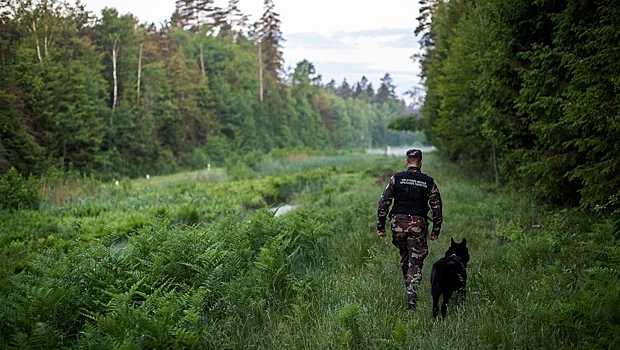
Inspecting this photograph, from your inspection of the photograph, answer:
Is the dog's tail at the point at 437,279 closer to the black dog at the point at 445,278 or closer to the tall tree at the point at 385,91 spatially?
the black dog at the point at 445,278

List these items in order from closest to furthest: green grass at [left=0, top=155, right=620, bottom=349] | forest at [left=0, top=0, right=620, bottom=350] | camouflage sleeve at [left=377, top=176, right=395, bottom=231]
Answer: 1. green grass at [left=0, top=155, right=620, bottom=349]
2. forest at [left=0, top=0, right=620, bottom=350]
3. camouflage sleeve at [left=377, top=176, right=395, bottom=231]

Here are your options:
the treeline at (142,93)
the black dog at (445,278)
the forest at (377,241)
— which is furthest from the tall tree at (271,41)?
the black dog at (445,278)

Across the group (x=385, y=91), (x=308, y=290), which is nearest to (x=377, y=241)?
(x=308, y=290)

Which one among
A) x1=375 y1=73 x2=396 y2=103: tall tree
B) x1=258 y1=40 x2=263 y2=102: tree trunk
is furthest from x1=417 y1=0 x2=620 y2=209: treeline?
x1=375 y1=73 x2=396 y2=103: tall tree

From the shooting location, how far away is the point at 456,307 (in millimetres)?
5633

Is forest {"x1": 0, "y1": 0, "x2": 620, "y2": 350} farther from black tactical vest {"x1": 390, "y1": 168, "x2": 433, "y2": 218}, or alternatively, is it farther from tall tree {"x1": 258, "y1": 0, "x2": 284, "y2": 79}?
tall tree {"x1": 258, "y1": 0, "x2": 284, "y2": 79}

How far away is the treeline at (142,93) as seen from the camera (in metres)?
31.5

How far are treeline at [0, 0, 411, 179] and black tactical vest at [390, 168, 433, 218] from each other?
900 inches

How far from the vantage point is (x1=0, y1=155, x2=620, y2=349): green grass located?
4.66m

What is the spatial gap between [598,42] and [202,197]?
15971 mm

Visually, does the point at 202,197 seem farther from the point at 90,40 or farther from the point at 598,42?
the point at 90,40

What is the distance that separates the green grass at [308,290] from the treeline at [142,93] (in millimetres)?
Result: 19875

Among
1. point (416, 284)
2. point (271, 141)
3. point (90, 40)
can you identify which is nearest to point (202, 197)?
point (416, 284)

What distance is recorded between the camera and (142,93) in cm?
4578
